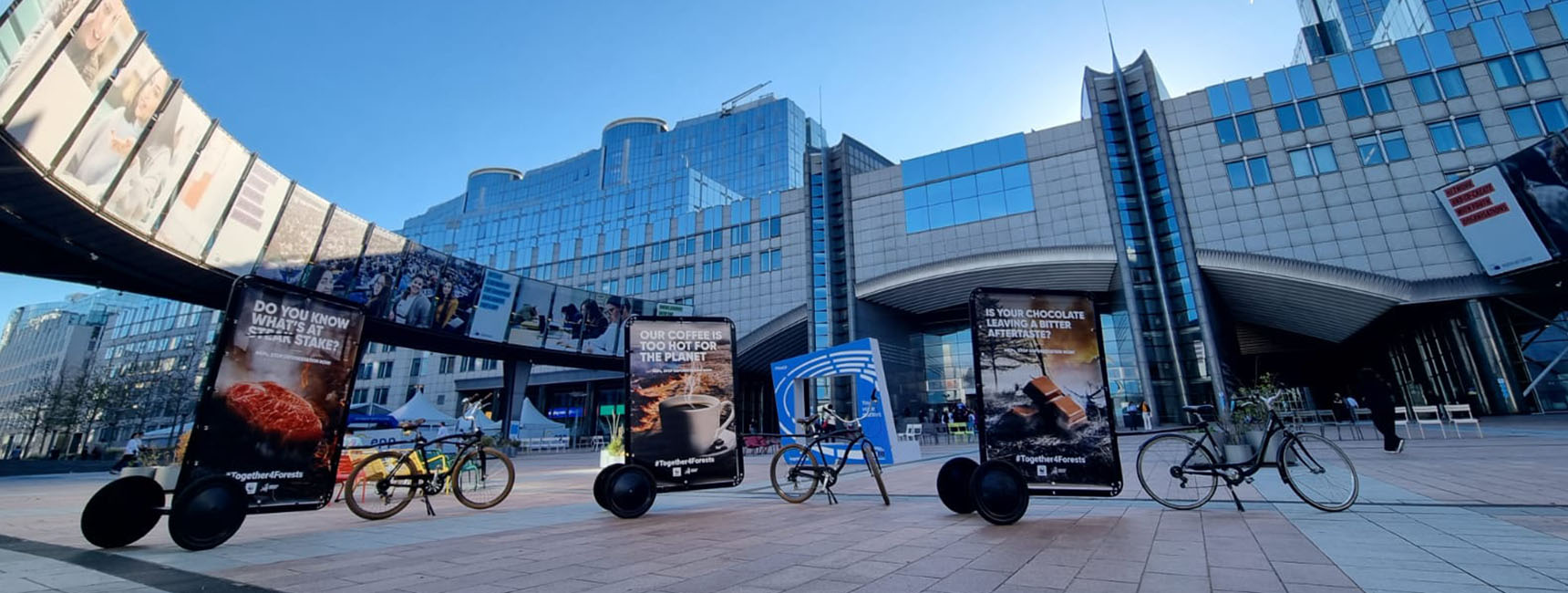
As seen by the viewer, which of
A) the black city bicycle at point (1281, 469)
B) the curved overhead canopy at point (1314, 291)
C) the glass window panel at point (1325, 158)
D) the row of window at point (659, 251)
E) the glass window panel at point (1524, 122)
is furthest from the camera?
the row of window at point (659, 251)

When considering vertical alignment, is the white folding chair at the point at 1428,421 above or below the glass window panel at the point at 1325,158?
below

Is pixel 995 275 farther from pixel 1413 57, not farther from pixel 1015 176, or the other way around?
pixel 1413 57

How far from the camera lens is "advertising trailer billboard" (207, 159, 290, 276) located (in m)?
20.0

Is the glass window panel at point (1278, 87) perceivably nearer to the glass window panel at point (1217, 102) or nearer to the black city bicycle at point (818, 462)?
the glass window panel at point (1217, 102)

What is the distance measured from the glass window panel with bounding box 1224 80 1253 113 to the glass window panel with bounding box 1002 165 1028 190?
1140 centimetres

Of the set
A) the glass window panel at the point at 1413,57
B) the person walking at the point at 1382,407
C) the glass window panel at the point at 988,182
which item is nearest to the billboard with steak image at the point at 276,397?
the person walking at the point at 1382,407

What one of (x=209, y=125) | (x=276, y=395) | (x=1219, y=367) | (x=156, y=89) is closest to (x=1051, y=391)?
(x=276, y=395)

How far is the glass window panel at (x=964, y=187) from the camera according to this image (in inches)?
1567

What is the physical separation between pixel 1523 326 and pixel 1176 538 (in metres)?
38.9

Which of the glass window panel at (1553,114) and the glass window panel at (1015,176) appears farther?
the glass window panel at (1015,176)

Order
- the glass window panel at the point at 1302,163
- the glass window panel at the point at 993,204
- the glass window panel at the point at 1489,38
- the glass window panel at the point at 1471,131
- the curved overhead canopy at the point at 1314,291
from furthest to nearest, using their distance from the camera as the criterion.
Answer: the glass window panel at the point at 993,204, the glass window panel at the point at 1302,163, the glass window panel at the point at 1489,38, the glass window panel at the point at 1471,131, the curved overhead canopy at the point at 1314,291

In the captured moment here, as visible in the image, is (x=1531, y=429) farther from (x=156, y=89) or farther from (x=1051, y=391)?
(x=156, y=89)

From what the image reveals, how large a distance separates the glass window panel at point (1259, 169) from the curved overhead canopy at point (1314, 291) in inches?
169

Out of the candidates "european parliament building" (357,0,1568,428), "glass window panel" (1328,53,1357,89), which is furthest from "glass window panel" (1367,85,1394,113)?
"glass window panel" (1328,53,1357,89)
